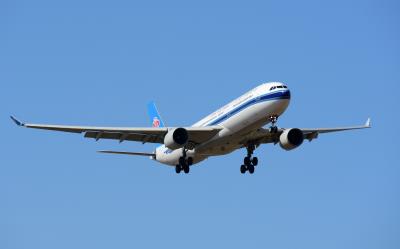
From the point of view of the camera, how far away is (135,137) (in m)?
56.1

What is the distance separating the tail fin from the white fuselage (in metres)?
10.8

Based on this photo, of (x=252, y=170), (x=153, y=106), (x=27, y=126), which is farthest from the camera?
(x=153, y=106)

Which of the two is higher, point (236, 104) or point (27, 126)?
point (236, 104)

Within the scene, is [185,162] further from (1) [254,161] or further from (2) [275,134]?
(2) [275,134]

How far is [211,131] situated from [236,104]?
2.50 m

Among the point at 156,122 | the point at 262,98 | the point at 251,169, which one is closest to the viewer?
the point at 262,98

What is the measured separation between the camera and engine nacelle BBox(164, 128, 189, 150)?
53219 millimetres

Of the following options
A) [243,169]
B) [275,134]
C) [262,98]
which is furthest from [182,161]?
[262,98]

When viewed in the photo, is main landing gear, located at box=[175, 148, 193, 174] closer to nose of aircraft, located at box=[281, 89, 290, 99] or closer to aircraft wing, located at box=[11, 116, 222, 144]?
aircraft wing, located at box=[11, 116, 222, 144]

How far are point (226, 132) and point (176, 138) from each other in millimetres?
3162

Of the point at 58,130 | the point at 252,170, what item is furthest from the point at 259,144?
the point at 58,130

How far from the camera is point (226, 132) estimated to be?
52.8 meters

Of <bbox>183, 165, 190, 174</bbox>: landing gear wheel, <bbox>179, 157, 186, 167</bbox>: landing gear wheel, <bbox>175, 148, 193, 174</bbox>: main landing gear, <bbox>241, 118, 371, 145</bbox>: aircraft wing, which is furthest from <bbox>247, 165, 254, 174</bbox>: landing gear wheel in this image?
<bbox>179, 157, 186, 167</bbox>: landing gear wheel

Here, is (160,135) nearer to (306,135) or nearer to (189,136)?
(189,136)
